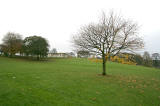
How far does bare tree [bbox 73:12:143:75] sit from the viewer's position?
14.1 m

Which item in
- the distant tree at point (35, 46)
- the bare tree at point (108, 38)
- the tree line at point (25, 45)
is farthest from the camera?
the tree line at point (25, 45)

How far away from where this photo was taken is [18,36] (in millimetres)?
55656

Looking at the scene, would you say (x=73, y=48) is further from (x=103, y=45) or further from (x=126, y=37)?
(x=126, y=37)

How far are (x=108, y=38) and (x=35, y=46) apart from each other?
141ft

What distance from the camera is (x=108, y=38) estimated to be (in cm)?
1484

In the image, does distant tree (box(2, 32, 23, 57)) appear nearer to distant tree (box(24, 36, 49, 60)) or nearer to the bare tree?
distant tree (box(24, 36, 49, 60))

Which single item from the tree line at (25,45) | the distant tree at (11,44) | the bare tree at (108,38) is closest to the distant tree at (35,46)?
the tree line at (25,45)

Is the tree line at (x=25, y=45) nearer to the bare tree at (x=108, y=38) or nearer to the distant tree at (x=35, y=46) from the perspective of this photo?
the distant tree at (x=35, y=46)

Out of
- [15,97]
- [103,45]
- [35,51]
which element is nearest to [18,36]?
[35,51]

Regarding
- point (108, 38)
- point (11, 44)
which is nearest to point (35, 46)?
point (11, 44)

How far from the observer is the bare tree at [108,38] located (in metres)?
14.1

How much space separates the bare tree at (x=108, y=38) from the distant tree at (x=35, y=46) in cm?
3839

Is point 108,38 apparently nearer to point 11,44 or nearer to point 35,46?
point 35,46

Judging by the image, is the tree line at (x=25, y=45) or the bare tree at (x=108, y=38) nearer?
the bare tree at (x=108, y=38)
